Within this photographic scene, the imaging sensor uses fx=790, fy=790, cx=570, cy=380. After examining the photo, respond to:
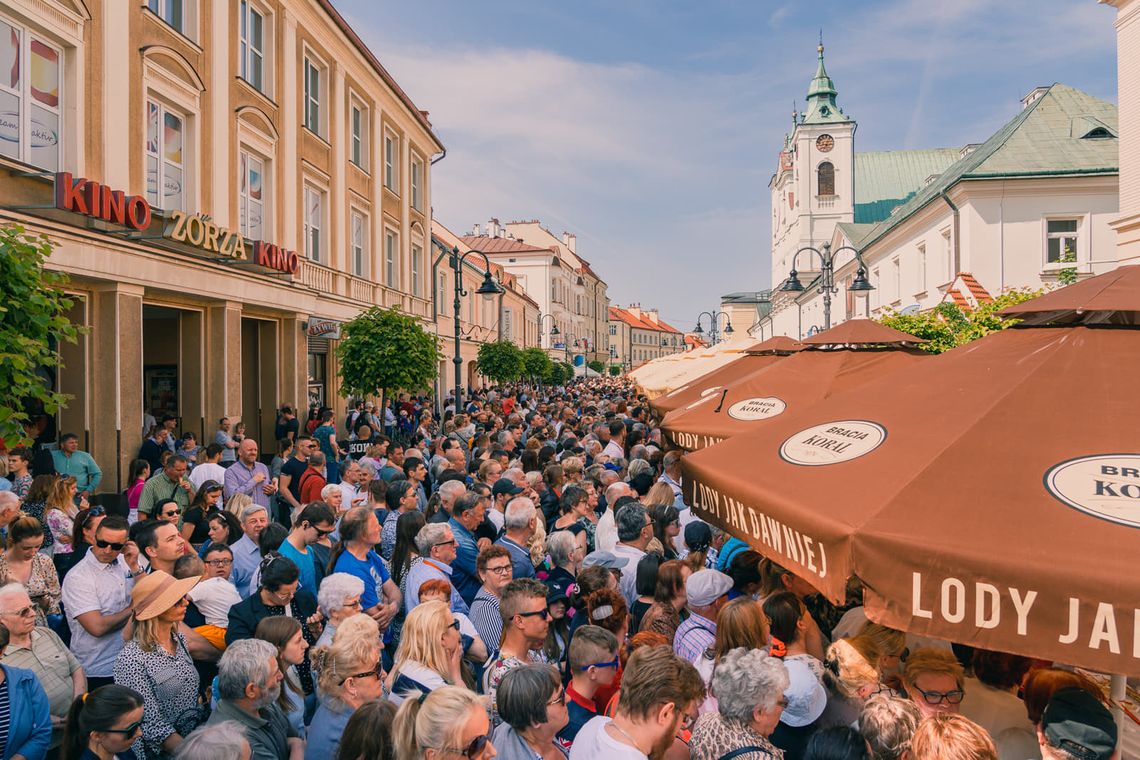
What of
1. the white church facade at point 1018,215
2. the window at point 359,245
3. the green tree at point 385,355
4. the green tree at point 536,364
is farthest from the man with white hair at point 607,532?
the green tree at point 536,364

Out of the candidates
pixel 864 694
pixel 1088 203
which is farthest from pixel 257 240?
pixel 1088 203

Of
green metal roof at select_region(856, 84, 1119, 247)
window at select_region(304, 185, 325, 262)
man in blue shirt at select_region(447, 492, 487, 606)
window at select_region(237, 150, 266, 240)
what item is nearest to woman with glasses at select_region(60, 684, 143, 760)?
man in blue shirt at select_region(447, 492, 487, 606)

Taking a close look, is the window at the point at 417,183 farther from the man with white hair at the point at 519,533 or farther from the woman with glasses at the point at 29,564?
the woman with glasses at the point at 29,564

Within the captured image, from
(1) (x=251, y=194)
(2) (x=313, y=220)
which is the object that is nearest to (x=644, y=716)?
(1) (x=251, y=194)

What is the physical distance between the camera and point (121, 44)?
12.6 metres

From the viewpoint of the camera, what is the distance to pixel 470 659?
4.57 meters

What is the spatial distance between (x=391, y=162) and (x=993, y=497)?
27.1 meters

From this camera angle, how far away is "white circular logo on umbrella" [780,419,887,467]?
141 inches

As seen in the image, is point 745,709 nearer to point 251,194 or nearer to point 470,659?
point 470,659

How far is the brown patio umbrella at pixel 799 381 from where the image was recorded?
6832mm

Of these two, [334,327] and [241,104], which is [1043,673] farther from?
[334,327]

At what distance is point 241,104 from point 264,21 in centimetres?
279

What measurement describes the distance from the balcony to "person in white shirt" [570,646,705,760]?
16.5 metres

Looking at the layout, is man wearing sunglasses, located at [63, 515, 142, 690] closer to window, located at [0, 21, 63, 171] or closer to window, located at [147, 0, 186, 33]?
window, located at [0, 21, 63, 171]
